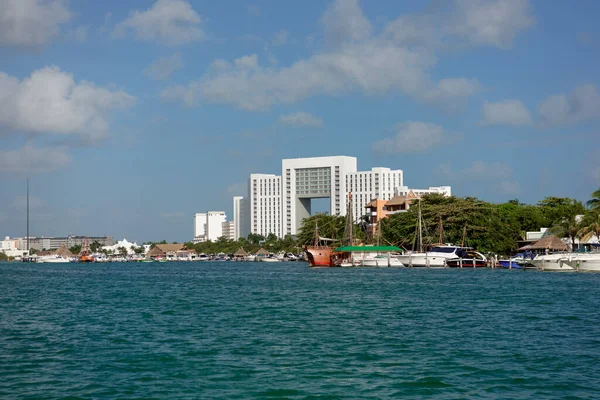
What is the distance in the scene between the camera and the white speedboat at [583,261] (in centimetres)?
8138

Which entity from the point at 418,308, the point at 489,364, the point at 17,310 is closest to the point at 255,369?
the point at 489,364

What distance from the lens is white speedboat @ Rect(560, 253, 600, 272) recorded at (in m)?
81.4

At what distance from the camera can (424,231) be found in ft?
404

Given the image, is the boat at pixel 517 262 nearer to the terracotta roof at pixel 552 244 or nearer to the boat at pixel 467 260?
the terracotta roof at pixel 552 244

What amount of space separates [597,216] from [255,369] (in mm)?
82388

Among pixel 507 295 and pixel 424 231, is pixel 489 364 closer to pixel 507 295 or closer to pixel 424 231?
pixel 507 295

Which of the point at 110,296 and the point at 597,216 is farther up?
the point at 597,216

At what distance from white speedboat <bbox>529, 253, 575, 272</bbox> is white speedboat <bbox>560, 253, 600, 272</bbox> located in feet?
1.10

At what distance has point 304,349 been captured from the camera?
25469 millimetres

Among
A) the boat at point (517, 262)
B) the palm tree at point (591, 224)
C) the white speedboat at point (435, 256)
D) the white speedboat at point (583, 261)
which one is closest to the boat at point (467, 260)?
the white speedboat at point (435, 256)

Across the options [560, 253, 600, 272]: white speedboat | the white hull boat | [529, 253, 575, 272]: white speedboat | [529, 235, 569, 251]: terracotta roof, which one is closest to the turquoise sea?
[560, 253, 600, 272]: white speedboat

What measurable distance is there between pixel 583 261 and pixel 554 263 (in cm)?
436

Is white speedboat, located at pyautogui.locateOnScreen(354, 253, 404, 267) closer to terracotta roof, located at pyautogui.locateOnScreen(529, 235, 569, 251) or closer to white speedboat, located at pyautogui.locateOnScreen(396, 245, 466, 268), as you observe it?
white speedboat, located at pyautogui.locateOnScreen(396, 245, 466, 268)

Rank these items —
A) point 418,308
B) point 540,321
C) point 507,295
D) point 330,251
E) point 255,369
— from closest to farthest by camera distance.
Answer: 1. point 255,369
2. point 540,321
3. point 418,308
4. point 507,295
5. point 330,251
